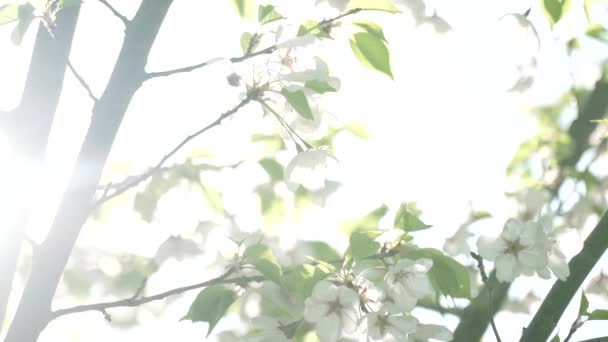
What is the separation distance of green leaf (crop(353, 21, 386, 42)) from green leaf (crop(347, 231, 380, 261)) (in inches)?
11.3

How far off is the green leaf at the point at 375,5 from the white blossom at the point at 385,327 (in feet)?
1.40

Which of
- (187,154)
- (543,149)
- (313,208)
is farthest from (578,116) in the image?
(187,154)

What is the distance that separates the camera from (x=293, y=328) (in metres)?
1.23

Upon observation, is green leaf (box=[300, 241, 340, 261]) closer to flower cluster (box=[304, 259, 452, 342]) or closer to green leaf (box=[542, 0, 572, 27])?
flower cluster (box=[304, 259, 452, 342])

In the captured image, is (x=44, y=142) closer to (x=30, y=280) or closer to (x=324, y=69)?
(x=30, y=280)

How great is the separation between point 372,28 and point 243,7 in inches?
8.4

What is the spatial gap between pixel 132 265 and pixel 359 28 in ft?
2.48

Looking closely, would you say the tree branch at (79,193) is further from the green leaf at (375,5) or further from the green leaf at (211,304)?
the green leaf at (375,5)

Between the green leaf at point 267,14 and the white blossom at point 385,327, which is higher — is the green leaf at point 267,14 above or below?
above

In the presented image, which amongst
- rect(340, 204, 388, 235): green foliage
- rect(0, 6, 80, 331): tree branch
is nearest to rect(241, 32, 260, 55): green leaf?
rect(0, 6, 80, 331): tree branch

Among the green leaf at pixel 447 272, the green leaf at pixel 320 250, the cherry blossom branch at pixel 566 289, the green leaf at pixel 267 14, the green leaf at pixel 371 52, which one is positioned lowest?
the cherry blossom branch at pixel 566 289

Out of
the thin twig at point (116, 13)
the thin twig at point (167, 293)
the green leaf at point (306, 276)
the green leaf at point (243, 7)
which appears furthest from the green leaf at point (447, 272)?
the thin twig at point (116, 13)

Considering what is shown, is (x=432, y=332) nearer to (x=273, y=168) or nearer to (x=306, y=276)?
(x=306, y=276)

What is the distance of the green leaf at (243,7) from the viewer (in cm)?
128
